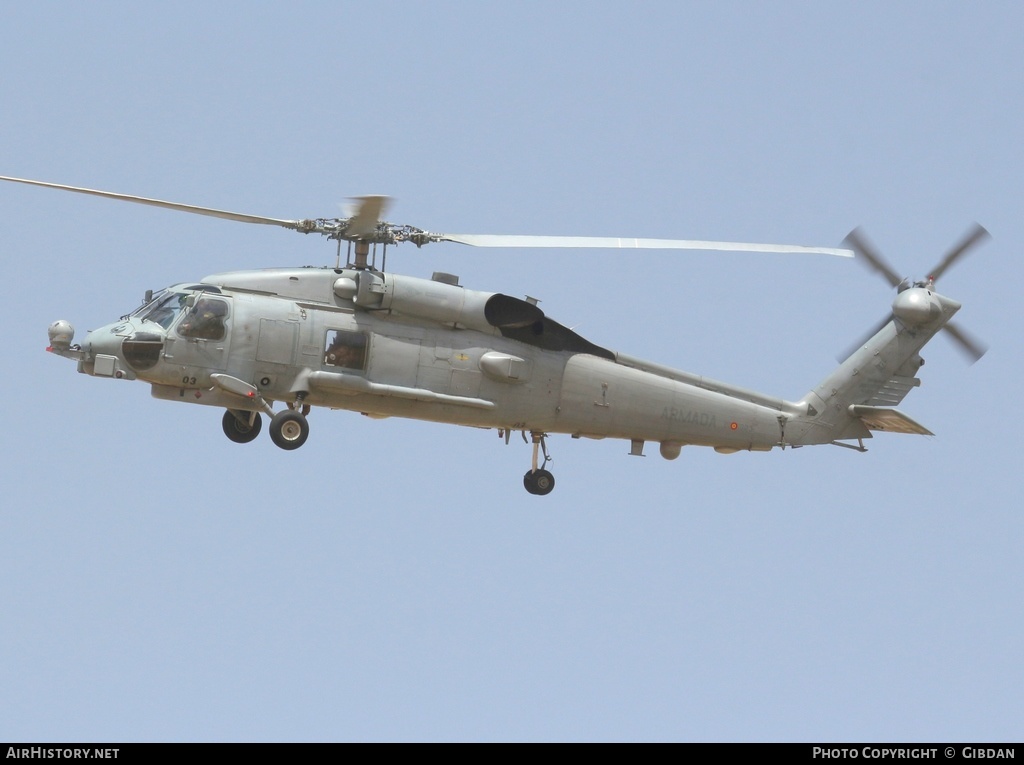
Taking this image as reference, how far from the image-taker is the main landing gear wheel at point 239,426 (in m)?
26.2

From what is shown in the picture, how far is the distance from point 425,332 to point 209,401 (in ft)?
11.2

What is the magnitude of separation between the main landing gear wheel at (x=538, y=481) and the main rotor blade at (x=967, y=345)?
7335 mm

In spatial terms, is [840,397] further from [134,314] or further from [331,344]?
[134,314]

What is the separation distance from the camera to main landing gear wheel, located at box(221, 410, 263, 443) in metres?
26.2

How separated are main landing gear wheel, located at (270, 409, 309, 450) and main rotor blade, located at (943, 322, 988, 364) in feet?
37.1

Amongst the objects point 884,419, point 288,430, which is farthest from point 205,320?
point 884,419

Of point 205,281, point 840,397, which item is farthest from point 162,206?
point 840,397

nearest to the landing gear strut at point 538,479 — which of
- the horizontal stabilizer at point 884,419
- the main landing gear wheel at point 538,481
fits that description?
the main landing gear wheel at point 538,481

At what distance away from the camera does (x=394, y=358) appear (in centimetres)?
2552

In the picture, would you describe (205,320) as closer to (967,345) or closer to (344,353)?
(344,353)

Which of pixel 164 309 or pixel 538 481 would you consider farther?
pixel 538 481

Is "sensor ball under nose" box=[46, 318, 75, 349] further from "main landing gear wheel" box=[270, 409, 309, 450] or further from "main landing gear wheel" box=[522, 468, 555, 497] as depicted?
"main landing gear wheel" box=[522, 468, 555, 497]

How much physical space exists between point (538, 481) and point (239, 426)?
197 inches

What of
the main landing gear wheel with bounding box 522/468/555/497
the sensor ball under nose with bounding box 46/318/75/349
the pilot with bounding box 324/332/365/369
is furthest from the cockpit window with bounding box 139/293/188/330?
the main landing gear wheel with bounding box 522/468/555/497
